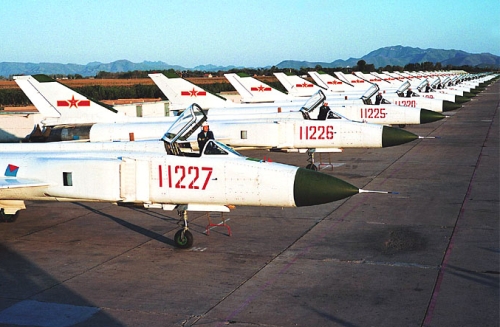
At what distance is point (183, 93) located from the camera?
30000 millimetres

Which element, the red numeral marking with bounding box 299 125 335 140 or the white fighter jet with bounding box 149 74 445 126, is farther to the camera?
the white fighter jet with bounding box 149 74 445 126

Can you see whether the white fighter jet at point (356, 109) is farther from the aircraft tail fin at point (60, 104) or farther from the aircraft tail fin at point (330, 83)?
the aircraft tail fin at point (330, 83)

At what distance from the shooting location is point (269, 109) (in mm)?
26750

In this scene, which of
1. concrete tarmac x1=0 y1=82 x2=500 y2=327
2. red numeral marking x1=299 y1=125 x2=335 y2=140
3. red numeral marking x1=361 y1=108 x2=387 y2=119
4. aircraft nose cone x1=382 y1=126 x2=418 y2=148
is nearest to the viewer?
concrete tarmac x1=0 y1=82 x2=500 y2=327

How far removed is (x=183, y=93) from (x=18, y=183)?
18333 millimetres

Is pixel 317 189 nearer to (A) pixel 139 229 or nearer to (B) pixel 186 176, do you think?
(B) pixel 186 176

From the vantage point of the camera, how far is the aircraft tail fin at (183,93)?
2958cm

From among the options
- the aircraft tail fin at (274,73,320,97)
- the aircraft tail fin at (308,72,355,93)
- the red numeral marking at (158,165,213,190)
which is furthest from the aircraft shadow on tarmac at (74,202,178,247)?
the aircraft tail fin at (308,72,355,93)

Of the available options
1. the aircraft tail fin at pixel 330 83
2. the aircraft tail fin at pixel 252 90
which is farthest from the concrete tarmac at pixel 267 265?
the aircraft tail fin at pixel 330 83

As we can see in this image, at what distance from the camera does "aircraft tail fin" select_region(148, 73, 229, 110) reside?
2958 centimetres

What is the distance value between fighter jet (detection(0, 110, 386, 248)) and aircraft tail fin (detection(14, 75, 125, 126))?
10356mm

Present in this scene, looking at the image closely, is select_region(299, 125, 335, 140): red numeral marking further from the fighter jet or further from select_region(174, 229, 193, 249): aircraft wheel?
select_region(174, 229, 193, 249): aircraft wheel

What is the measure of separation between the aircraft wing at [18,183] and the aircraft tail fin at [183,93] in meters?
17.3

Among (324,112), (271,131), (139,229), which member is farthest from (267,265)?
→ (324,112)
